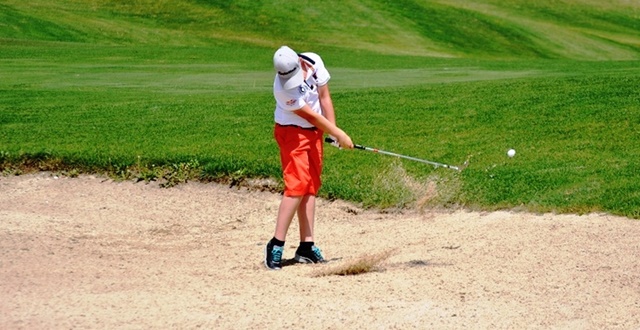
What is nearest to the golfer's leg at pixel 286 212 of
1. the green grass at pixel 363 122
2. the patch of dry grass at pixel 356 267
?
the patch of dry grass at pixel 356 267

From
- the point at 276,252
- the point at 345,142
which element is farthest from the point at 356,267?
the point at 345,142

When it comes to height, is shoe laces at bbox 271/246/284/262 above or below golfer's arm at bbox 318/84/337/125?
below

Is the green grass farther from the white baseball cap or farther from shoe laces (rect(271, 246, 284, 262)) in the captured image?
the white baseball cap

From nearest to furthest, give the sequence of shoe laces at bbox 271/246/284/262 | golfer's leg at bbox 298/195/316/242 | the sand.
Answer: the sand, shoe laces at bbox 271/246/284/262, golfer's leg at bbox 298/195/316/242

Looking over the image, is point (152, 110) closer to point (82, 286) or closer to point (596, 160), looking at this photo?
point (596, 160)

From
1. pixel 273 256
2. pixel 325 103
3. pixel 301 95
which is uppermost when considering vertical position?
pixel 301 95

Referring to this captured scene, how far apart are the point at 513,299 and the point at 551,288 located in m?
0.44

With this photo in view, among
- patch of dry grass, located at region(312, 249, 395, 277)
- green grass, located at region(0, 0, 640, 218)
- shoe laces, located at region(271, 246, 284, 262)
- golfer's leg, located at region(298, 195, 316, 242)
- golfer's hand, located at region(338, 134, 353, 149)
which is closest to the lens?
patch of dry grass, located at region(312, 249, 395, 277)

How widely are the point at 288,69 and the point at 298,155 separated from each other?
29.0 inches

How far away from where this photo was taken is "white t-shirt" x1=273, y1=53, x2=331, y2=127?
876cm

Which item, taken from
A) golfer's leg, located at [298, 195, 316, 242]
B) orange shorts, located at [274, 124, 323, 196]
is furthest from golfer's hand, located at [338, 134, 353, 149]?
golfer's leg, located at [298, 195, 316, 242]

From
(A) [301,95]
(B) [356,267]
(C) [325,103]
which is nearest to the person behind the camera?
(B) [356,267]

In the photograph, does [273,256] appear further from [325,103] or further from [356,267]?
[325,103]

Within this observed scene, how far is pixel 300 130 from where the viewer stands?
8.95 m
